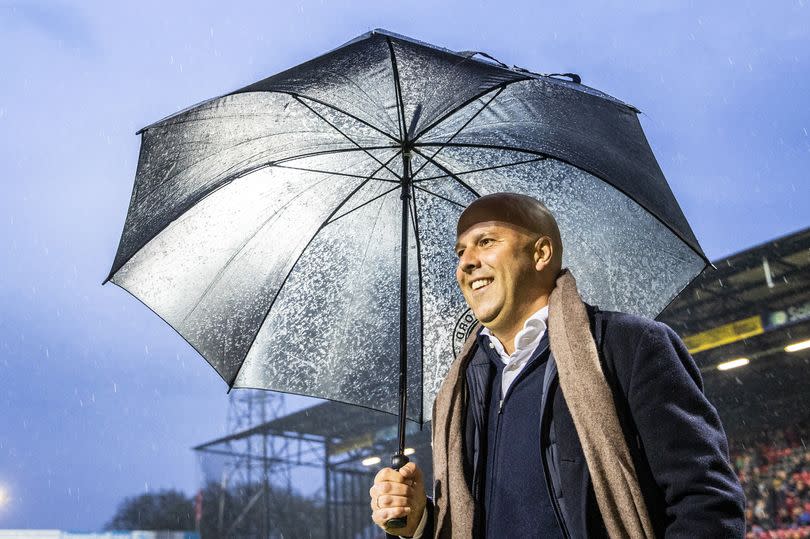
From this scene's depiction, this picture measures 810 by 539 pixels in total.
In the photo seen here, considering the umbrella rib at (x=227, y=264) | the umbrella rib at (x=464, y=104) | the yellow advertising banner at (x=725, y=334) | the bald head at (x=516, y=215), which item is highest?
the yellow advertising banner at (x=725, y=334)

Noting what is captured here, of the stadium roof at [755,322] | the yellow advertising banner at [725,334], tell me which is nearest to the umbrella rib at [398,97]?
the stadium roof at [755,322]

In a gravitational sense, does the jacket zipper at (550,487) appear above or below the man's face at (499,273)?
below

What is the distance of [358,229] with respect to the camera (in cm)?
289

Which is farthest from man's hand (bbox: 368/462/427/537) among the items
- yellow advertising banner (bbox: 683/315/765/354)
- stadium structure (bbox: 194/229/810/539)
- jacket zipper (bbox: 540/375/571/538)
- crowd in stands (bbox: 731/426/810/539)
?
crowd in stands (bbox: 731/426/810/539)

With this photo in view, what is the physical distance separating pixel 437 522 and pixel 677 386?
0.74 meters

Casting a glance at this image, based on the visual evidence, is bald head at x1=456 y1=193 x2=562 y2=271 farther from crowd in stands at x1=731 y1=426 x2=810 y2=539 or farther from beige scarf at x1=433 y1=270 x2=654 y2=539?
crowd in stands at x1=731 y1=426 x2=810 y2=539

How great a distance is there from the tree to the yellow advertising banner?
134 ft

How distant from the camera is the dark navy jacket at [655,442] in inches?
59.0

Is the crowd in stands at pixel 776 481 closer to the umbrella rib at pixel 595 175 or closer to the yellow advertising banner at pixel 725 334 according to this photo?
the yellow advertising banner at pixel 725 334

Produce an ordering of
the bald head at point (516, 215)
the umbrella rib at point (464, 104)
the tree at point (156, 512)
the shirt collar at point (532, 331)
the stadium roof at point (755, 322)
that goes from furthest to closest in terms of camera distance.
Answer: the tree at point (156, 512)
the stadium roof at point (755, 322)
the umbrella rib at point (464, 104)
the bald head at point (516, 215)
the shirt collar at point (532, 331)

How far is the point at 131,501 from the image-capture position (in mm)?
53906

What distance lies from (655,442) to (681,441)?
55mm

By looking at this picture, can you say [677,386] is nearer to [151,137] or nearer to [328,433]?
[151,137]

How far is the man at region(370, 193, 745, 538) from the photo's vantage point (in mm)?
1548
